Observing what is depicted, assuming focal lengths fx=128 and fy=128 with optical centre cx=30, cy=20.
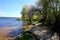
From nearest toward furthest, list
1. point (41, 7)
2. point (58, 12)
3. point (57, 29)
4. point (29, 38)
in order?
point (29, 38) < point (57, 29) < point (58, 12) < point (41, 7)

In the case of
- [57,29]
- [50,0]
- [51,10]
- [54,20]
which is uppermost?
[50,0]

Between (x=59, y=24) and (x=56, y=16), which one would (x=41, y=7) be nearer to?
(x=56, y=16)

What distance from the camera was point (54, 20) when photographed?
2067 centimetres

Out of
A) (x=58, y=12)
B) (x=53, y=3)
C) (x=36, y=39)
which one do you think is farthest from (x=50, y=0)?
(x=36, y=39)

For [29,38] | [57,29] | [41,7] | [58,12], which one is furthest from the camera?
[41,7]

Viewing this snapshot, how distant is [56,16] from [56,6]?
5.81 feet

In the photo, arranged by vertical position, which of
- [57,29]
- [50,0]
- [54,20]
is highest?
[50,0]

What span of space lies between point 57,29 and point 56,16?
94.7 inches

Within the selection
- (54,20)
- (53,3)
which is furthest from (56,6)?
(54,20)

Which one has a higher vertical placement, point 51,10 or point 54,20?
point 51,10

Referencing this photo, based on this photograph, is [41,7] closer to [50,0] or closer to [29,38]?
[50,0]

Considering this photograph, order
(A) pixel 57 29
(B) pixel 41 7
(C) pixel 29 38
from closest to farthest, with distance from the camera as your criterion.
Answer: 1. (C) pixel 29 38
2. (A) pixel 57 29
3. (B) pixel 41 7

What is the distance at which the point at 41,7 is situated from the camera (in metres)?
A: 24.5

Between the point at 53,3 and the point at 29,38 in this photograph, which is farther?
the point at 53,3
